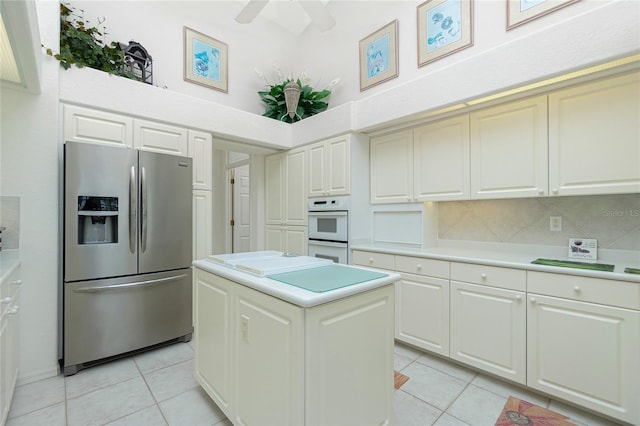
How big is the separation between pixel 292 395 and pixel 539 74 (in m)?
2.35

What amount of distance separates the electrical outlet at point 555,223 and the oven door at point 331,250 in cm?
173

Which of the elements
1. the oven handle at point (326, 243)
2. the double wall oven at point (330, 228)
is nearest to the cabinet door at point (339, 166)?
the double wall oven at point (330, 228)

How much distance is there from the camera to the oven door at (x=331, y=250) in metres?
3.01

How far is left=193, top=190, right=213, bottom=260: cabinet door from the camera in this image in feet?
9.46

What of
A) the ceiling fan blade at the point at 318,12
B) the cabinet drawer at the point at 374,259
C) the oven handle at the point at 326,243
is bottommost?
the cabinet drawer at the point at 374,259

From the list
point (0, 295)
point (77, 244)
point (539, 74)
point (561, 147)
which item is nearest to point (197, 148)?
point (77, 244)

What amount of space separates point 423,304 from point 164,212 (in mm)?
2398

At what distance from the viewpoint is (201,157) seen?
9.57 ft

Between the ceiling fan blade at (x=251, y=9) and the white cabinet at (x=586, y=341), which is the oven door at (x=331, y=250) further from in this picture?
the ceiling fan blade at (x=251, y=9)

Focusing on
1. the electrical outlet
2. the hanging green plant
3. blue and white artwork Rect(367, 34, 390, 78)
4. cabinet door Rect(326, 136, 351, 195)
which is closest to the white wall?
the hanging green plant

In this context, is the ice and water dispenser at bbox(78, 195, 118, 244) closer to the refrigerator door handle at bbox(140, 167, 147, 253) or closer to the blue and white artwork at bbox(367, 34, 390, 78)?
the refrigerator door handle at bbox(140, 167, 147, 253)

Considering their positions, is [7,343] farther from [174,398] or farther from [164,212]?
[164,212]

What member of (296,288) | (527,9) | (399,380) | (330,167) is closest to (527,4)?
(527,9)

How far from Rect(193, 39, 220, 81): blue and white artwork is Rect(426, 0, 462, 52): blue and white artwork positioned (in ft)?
8.14
